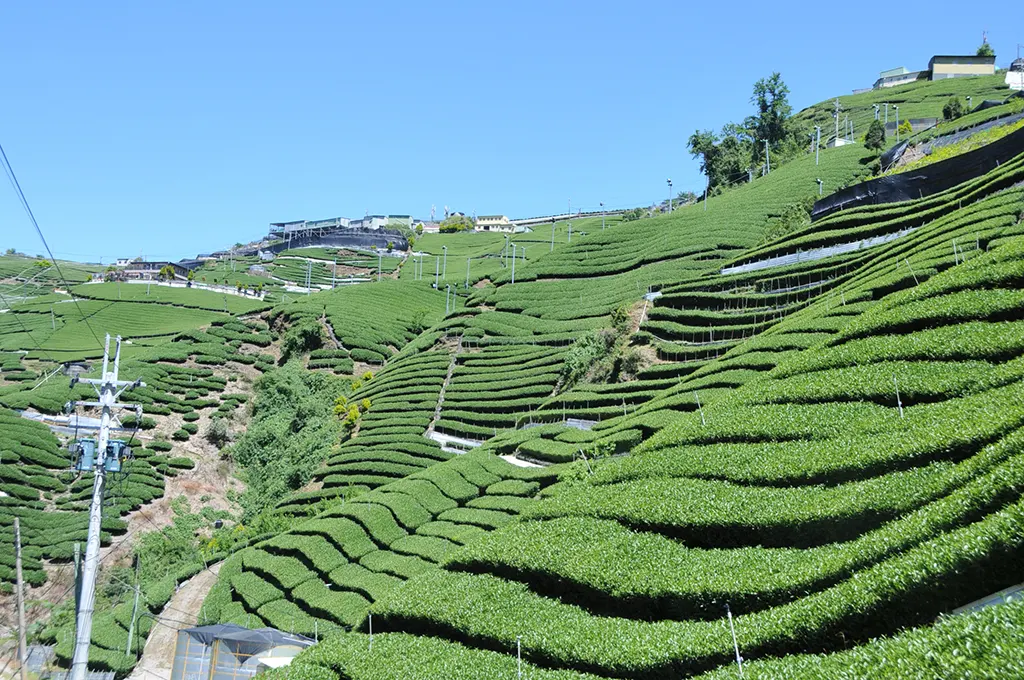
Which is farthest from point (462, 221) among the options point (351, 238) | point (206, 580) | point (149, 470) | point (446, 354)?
point (206, 580)

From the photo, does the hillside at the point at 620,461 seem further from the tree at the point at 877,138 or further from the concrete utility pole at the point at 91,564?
the concrete utility pole at the point at 91,564

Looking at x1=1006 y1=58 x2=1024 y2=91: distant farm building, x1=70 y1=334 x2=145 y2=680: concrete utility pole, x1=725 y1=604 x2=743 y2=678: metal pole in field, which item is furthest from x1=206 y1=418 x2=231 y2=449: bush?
x1=1006 y1=58 x2=1024 y2=91: distant farm building

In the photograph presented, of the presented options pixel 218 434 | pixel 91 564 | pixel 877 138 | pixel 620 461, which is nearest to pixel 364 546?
pixel 620 461

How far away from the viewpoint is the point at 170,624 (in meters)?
32.4

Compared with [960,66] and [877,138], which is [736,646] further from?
[960,66]

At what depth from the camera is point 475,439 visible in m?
41.6

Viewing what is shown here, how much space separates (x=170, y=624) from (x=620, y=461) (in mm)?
19895

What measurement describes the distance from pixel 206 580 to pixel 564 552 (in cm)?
2235

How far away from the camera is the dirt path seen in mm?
30359

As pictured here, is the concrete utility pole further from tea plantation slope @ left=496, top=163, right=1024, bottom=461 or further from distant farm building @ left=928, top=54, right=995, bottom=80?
distant farm building @ left=928, top=54, right=995, bottom=80

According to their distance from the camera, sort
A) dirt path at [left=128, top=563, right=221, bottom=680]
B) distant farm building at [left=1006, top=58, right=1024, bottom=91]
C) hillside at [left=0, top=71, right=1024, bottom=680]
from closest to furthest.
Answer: hillside at [left=0, top=71, right=1024, bottom=680]
dirt path at [left=128, top=563, right=221, bottom=680]
distant farm building at [left=1006, top=58, right=1024, bottom=91]

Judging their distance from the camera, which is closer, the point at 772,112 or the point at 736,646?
the point at 736,646

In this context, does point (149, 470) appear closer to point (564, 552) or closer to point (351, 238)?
point (564, 552)

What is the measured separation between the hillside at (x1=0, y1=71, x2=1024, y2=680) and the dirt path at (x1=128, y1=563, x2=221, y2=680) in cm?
68
